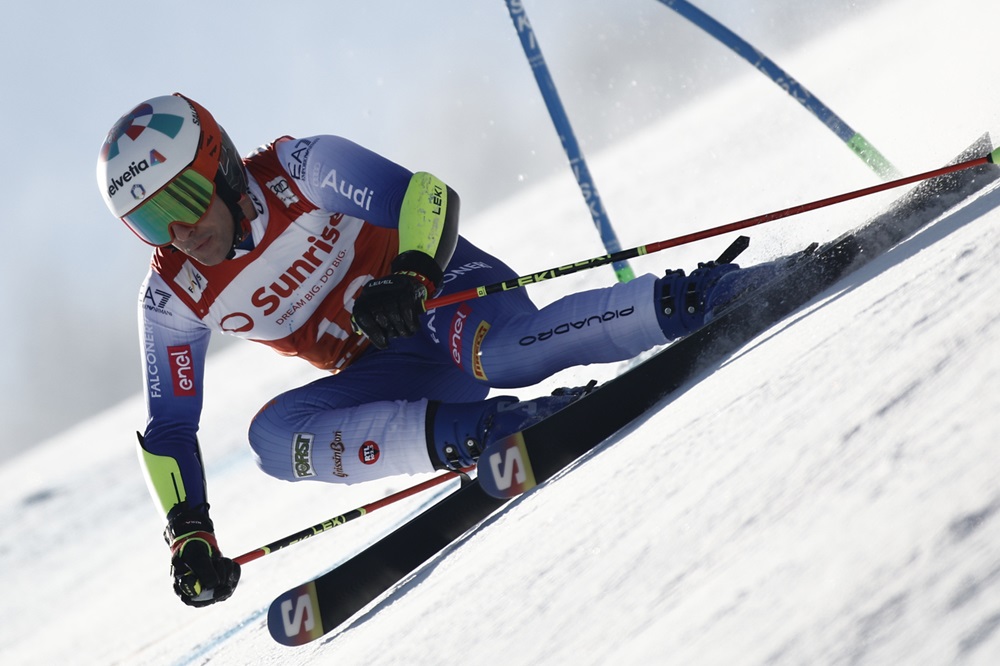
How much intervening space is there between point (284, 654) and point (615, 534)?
5.74 ft

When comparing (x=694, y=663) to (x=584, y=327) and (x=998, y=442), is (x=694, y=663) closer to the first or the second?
(x=998, y=442)

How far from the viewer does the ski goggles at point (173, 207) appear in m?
3.26

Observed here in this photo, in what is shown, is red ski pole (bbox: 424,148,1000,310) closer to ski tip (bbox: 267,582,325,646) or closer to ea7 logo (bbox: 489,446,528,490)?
ea7 logo (bbox: 489,446,528,490)

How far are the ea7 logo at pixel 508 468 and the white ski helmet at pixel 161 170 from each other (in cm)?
120

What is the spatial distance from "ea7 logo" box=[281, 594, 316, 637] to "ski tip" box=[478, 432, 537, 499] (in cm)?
75

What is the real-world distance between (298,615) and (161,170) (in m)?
1.42

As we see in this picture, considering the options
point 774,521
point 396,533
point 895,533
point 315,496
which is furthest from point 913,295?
point 315,496

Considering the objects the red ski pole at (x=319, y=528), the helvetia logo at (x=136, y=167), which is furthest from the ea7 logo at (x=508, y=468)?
the helvetia logo at (x=136, y=167)

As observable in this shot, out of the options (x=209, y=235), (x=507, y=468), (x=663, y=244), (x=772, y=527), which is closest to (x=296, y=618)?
(x=507, y=468)

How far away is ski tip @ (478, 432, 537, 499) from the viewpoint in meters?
3.01

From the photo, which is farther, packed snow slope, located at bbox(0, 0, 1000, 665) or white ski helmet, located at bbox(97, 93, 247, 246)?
white ski helmet, located at bbox(97, 93, 247, 246)

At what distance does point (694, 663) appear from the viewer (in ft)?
3.76

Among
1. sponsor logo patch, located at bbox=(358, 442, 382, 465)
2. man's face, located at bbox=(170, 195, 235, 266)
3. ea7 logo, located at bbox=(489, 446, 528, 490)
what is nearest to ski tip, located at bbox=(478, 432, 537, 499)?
ea7 logo, located at bbox=(489, 446, 528, 490)

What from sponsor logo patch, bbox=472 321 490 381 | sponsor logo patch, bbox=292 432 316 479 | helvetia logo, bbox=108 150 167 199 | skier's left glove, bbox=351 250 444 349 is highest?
helvetia logo, bbox=108 150 167 199
